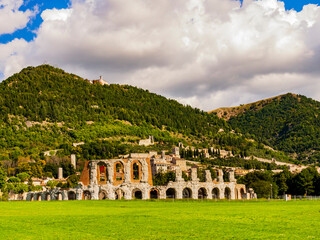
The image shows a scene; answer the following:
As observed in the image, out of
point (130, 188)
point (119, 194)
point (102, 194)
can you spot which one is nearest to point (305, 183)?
point (130, 188)

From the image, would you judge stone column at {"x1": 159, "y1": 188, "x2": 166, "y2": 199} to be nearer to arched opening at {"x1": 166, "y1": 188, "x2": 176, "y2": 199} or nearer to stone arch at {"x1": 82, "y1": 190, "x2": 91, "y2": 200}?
arched opening at {"x1": 166, "y1": 188, "x2": 176, "y2": 199}

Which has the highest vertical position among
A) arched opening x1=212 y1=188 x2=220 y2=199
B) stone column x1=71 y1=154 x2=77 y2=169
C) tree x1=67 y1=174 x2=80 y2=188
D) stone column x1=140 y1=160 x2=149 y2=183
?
stone column x1=71 y1=154 x2=77 y2=169

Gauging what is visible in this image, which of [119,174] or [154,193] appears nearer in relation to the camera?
[154,193]

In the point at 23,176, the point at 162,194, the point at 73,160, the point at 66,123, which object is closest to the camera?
the point at 162,194

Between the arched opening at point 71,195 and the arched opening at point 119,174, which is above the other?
the arched opening at point 119,174

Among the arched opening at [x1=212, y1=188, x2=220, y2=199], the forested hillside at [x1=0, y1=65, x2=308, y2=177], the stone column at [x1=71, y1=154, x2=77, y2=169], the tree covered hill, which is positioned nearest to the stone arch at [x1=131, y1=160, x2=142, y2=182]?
the arched opening at [x1=212, y1=188, x2=220, y2=199]

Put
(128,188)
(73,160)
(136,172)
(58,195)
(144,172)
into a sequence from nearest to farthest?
(128,188), (144,172), (58,195), (136,172), (73,160)

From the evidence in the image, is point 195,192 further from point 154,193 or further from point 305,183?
point 305,183

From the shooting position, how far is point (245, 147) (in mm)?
176375

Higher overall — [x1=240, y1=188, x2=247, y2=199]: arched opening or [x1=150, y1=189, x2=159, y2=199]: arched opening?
[x1=150, y1=189, x2=159, y2=199]: arched opening

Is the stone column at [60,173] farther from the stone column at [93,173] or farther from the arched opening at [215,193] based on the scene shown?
the arched opening at [215,193]

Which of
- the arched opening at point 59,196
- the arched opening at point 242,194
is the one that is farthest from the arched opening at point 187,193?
the arched opening at point 59,196

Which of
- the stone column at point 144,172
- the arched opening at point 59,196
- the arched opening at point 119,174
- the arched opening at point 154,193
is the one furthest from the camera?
the arched opening at point 119,174

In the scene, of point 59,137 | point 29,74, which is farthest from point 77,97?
point 59,137
